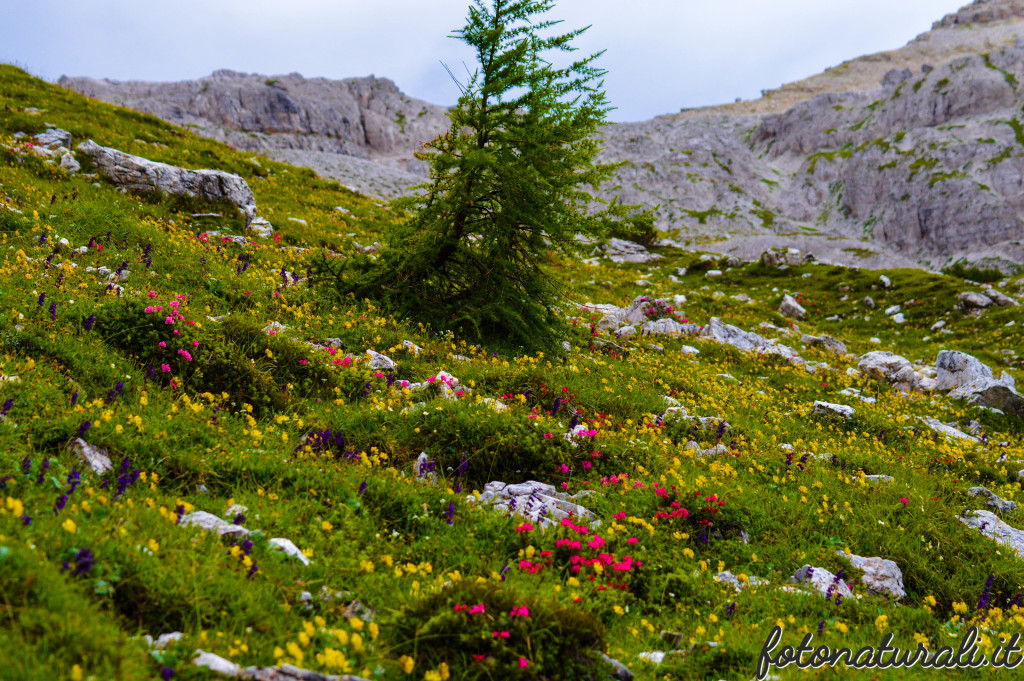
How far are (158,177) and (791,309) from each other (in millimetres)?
25676

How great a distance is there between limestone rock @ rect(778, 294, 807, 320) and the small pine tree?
1676 cm

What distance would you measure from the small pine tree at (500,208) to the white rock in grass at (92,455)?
258 inches

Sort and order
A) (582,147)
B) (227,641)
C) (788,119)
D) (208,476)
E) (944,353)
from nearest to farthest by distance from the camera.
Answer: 1. (227,641)
2. (208,476)
3. (582,147)
4. (944,353)
5. (788,119)

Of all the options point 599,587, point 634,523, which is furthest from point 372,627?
point 634,523

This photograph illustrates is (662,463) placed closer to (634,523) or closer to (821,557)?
(634,523)

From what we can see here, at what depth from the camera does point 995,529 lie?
6.81 m

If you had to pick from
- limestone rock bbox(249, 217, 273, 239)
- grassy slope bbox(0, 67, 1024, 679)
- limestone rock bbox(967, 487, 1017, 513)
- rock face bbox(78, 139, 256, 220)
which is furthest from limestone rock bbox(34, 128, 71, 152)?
limestone rock bbox(967, 487, 1017, 513)

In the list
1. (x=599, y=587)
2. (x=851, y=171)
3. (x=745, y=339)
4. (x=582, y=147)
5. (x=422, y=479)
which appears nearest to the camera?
(x=599, y=587)

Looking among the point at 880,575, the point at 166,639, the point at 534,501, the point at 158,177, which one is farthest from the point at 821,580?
the point at 158,177

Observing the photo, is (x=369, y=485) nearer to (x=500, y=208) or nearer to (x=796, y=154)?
(x=500, y=208)

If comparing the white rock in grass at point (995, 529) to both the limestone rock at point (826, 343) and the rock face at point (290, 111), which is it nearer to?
the limestone rock at point (826, 343)

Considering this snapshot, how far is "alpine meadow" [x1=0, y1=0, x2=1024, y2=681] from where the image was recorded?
344 centimetres

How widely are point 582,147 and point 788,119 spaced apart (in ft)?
548

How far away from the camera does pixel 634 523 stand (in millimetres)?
5871
